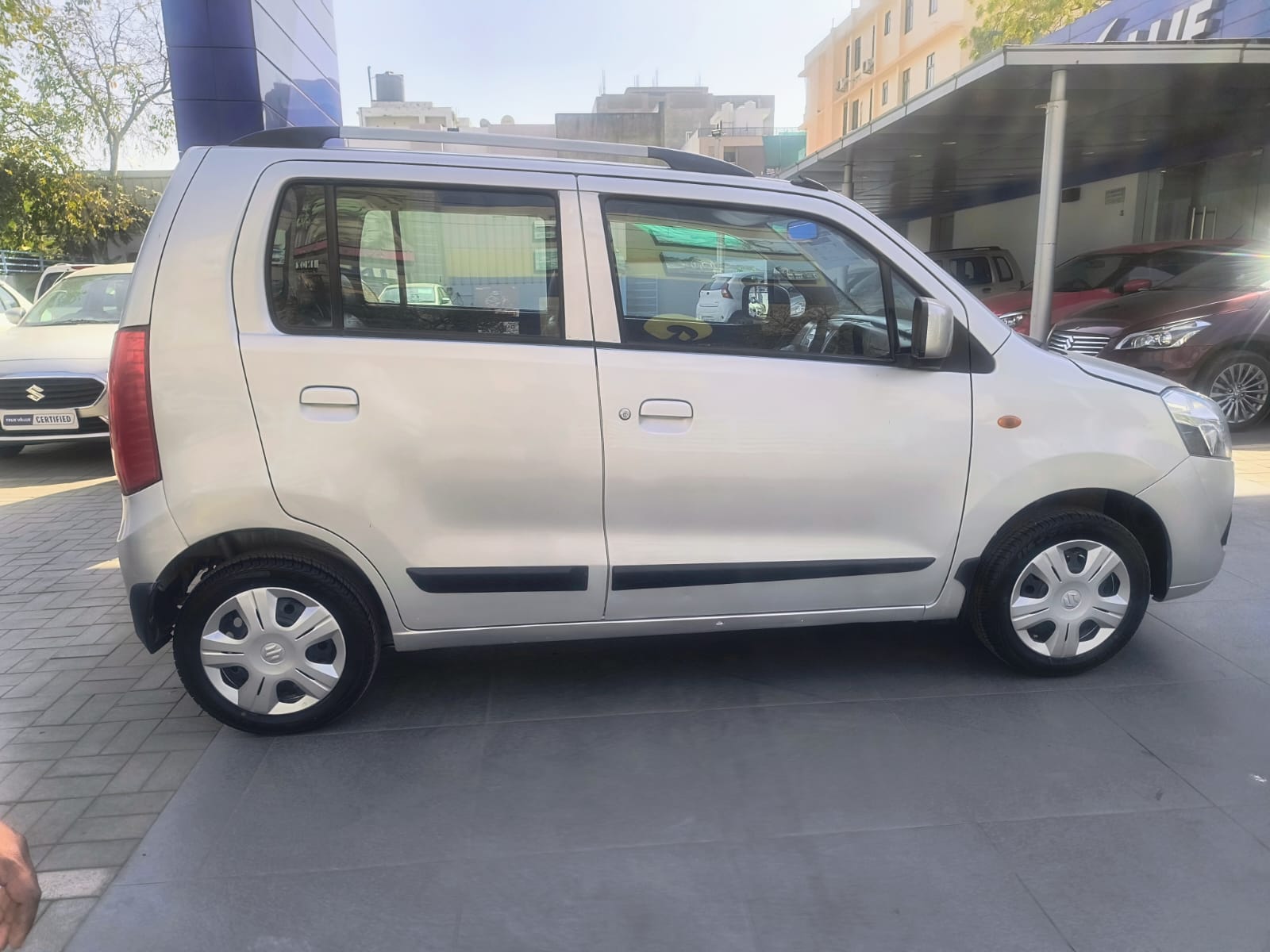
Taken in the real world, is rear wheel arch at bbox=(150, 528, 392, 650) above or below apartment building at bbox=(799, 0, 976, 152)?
below

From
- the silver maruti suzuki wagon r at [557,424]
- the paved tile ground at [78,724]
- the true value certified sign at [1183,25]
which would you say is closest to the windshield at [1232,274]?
the true value certified sign at [1183,25]

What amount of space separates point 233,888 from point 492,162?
2.30 meters

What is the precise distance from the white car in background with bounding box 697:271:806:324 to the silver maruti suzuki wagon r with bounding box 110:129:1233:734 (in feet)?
0.06

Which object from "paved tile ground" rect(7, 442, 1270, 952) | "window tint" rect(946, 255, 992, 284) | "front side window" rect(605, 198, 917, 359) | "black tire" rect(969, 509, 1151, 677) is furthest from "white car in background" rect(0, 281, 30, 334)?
"window tint" rect(946, 255, 992, 284)

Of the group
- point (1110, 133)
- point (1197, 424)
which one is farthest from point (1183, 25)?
point (1197, 424)

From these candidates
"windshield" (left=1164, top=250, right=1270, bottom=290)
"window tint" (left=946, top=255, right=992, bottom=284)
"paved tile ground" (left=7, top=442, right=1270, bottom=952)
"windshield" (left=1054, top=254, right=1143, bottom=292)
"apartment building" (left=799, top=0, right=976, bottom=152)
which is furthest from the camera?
"apartment building" (left=799, top=0, right=976, bottom=152)

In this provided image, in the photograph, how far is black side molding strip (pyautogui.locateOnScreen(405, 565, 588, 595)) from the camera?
309cm

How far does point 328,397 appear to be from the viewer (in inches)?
115

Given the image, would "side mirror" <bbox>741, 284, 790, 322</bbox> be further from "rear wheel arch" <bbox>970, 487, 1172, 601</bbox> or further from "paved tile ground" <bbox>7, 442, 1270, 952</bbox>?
"paved tile ground" <bbox>7, 442, 1270, 952</bbox>

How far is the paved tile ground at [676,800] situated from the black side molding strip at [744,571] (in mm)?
517

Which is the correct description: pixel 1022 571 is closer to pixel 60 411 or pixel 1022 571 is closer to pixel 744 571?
pixel 744 571

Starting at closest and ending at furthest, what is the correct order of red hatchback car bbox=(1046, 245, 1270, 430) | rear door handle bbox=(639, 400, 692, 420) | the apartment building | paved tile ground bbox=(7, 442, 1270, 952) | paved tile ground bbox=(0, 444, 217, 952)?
paved tile ground bbox=(7, 442, 1270, 952), paved tile ground bbox=(0, 444, 217, 952), rear door handle bbox=(639, 400, 692, 420), red hatchback car bbox=(1046, 245, 1270, 430), the apartment building

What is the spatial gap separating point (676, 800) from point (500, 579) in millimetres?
910

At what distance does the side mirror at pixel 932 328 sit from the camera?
3074mm
